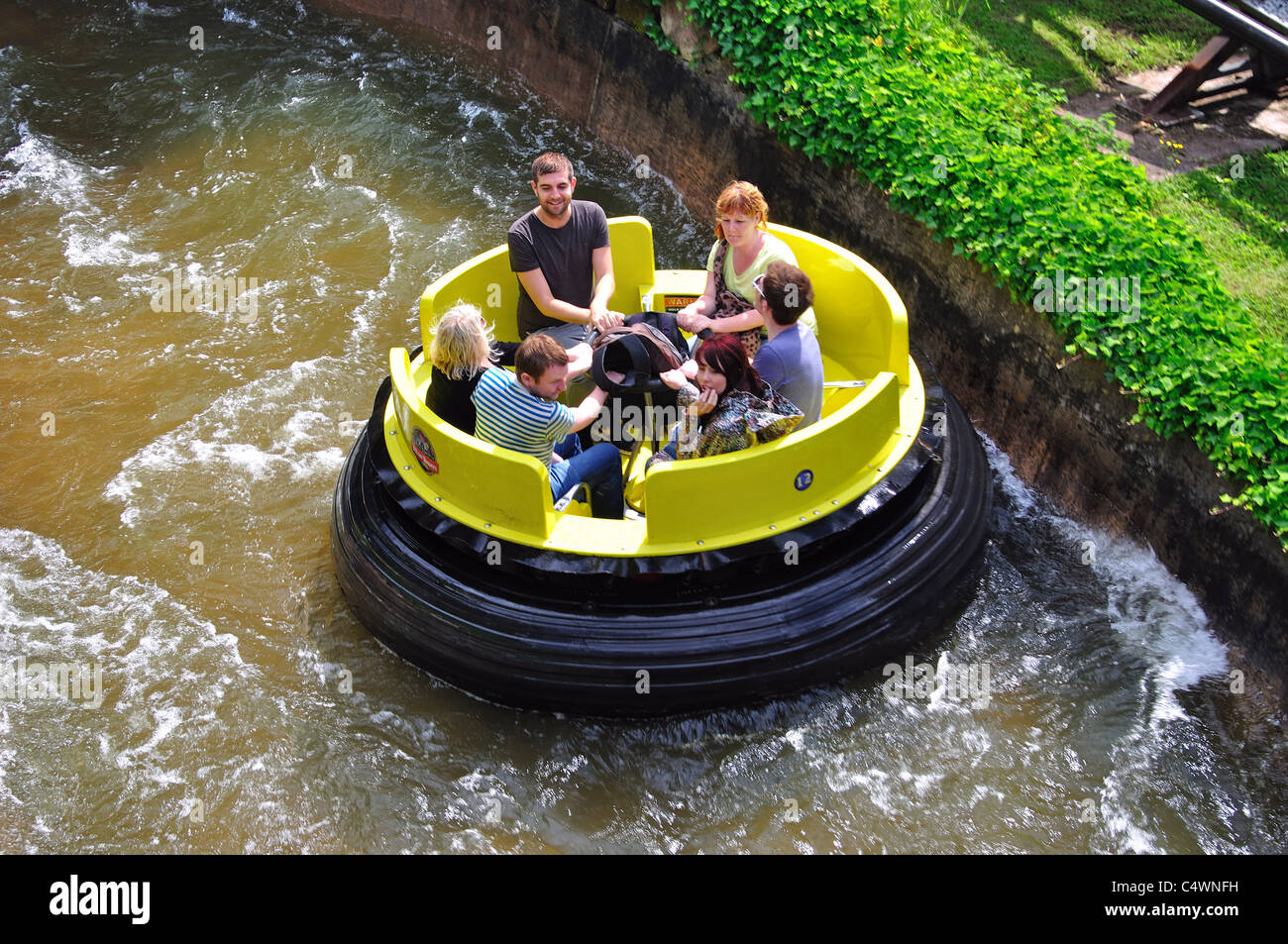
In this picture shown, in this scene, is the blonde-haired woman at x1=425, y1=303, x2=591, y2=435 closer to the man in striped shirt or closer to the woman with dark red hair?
the man in striped shirt

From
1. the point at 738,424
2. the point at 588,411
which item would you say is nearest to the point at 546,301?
the point at 588,411

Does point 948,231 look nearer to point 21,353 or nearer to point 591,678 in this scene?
point 591,678

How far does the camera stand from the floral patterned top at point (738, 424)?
3.95m

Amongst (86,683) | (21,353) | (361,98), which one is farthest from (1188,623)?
(361,98)

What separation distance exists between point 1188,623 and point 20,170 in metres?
7.21

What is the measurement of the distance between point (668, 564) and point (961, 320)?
2.32m

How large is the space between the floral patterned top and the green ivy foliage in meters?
1.55

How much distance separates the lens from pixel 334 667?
14.7 ft

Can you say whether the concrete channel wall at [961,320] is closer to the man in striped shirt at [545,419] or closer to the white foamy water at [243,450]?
the man in striped shirt at [545,419]

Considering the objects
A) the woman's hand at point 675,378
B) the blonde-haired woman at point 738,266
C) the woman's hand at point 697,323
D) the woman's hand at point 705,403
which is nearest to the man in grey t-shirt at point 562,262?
the woman's hand at point 697,323

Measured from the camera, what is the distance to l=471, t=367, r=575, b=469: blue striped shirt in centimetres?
394

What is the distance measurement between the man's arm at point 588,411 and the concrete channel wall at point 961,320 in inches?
82.4

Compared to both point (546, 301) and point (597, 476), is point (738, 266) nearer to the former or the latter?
point (546, 301)

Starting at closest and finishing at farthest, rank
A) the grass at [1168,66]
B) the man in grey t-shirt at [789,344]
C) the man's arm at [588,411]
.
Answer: the man in grey t-shirt at [789,344] → the man's arm at [588,411] → the grass at [1168,66]
